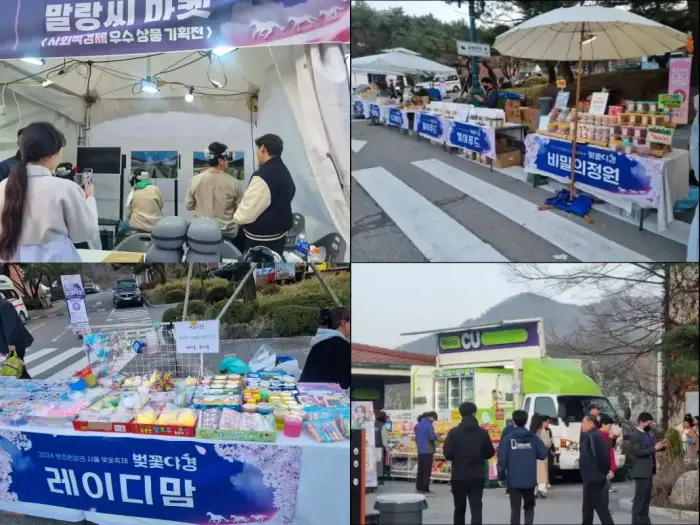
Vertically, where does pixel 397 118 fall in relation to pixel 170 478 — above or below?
above

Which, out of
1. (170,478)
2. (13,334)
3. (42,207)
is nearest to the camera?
(170,478)

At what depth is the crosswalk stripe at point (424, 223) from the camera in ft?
13.0

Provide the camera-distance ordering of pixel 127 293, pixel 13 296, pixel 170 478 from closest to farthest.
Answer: pixel 170 478
pixel 127 293
pixel 13 296

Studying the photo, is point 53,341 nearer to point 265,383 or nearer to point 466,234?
point 265,383

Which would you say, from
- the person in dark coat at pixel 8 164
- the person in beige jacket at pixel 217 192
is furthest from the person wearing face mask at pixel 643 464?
the person in dark coat at pixel 8 164

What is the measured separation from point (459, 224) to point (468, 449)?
1254mm

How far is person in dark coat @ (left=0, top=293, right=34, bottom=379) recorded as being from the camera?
439cm

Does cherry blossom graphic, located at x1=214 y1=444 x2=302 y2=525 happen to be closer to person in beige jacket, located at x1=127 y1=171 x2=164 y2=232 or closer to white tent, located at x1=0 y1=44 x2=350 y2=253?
white tent, located at x1=0 y1=44 x2=350 y2=253

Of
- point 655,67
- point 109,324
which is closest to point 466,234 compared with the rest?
point 655,67

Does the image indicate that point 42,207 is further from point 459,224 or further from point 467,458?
point 467,458

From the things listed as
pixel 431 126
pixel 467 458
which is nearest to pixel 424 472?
pixel 467 458

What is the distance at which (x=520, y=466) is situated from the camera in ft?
13.0

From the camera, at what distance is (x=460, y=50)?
387 centimetres

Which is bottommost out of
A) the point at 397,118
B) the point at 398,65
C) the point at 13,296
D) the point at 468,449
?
the point at 468,449
